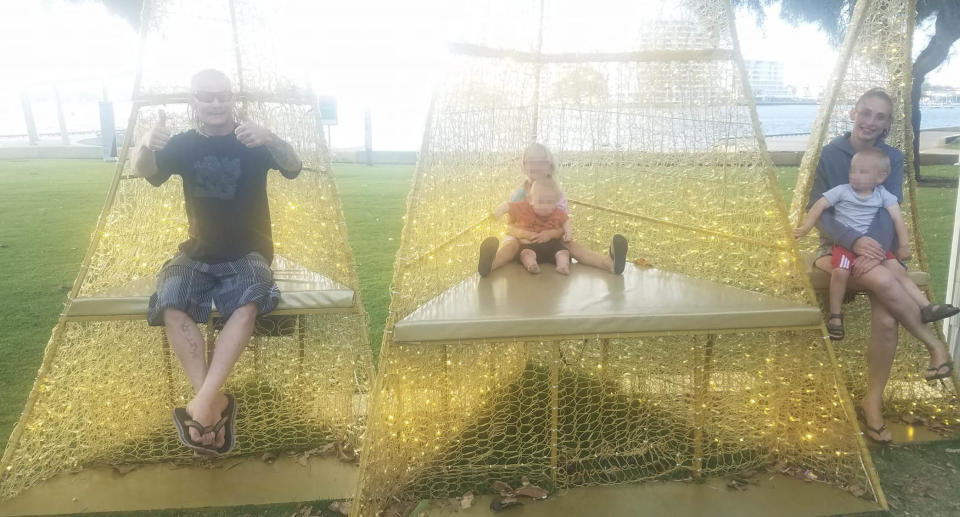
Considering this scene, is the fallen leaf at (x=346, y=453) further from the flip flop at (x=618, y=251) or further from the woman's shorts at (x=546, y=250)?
the flip flop at (x=618, y=251)

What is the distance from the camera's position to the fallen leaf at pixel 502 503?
7.79 ft

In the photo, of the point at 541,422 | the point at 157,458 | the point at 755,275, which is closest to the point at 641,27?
the point at 755,275

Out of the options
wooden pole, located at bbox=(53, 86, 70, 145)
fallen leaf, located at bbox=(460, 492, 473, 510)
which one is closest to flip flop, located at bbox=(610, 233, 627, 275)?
fallen leaf, located at bbox=(460, 492, 473, 510)

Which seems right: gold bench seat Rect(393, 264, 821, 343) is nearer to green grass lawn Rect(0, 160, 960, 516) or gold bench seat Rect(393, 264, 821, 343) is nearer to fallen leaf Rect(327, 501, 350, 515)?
fallen leaf Rect(327, 501, 350, 515)

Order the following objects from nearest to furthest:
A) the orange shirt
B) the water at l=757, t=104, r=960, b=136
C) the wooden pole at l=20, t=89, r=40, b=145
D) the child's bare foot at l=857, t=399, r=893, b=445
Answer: the child's bare foot at l=857, t=399, r=893, b=445
the orange shirt
the water at l=757, t=104, r=960, b=136
the wooden pole at l=20, t=89, r=40, b=145

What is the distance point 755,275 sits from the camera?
267cm

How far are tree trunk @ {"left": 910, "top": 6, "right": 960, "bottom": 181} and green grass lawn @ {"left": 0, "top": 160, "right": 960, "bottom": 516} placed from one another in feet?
3.68

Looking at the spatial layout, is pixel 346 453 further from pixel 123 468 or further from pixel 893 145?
pixel 893 145

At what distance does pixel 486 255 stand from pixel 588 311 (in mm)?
564

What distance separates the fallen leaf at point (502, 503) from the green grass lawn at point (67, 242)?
671 millimetres

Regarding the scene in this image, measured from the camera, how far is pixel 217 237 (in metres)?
2.53

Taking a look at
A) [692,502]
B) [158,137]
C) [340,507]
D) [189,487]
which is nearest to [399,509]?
[340,507]

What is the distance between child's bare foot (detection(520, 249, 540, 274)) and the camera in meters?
2.87

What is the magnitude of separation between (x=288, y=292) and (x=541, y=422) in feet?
3.78
